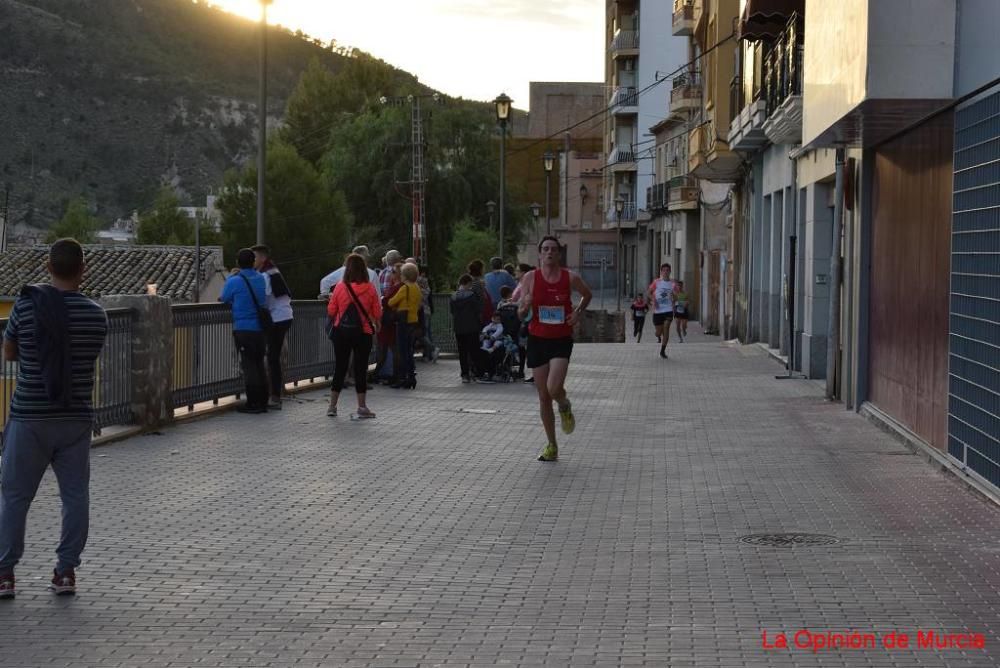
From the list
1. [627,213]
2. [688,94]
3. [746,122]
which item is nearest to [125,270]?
[688,94]

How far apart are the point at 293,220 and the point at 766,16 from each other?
64.3 m

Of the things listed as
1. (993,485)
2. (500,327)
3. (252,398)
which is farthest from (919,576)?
(500,327)

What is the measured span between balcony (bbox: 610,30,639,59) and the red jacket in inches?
2894

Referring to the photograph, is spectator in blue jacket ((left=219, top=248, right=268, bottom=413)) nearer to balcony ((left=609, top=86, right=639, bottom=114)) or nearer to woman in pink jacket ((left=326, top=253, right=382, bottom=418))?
woman in pink jacket ((left=326, top=253, right=382, bottom=418))

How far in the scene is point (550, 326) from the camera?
44.0 ft

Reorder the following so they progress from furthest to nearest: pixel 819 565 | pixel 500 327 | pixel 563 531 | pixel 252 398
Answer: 1. pixel 500 327
2. pixel 252 398
3. pixel 563 531
4. pixel 819 565

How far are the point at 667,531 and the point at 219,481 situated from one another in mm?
3714

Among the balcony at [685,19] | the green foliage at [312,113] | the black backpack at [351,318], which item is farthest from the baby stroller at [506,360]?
the green foliage at [312,113]

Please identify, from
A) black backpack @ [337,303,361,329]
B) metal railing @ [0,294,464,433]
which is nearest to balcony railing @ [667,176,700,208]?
metal railing @ [0,294,464,433]

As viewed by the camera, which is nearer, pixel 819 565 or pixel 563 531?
pixel 819 565

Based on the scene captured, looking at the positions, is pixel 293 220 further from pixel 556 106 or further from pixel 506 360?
pixel 506 360

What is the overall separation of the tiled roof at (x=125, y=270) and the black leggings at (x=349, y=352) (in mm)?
50018

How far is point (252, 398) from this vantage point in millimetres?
17438

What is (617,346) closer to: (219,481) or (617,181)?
(219,481)
